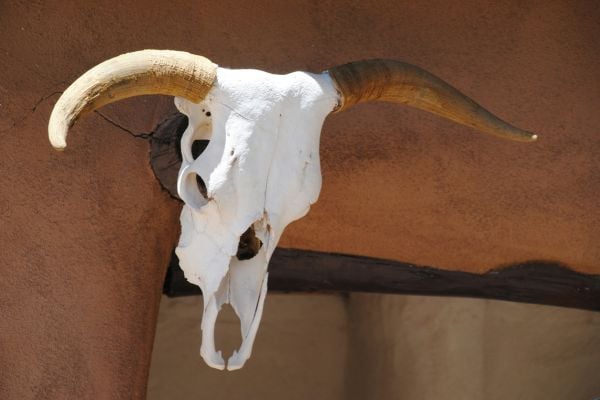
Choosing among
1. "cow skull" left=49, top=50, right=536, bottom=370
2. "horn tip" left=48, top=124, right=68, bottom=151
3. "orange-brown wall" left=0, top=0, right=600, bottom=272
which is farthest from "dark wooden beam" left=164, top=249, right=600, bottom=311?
"horn tip" left=48, top=124, right=68, bottom=151

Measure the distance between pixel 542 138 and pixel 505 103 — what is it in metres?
0.17

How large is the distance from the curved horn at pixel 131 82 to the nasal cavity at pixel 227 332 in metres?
2.25

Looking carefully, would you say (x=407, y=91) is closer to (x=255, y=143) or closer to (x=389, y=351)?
(x=255, y=143)

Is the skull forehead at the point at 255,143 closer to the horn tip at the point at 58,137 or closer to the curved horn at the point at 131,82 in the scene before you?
the curved horn at the point at 131,82

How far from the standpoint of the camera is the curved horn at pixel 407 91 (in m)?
4.32

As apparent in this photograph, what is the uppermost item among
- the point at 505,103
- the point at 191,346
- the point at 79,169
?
the point at 505,103

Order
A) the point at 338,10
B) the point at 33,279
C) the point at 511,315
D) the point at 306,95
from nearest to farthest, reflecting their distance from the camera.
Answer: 1. the point at 306,95
2. the point at 33,279
3. the point at 338,10
4. the point at 511,315

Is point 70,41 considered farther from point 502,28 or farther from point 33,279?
point 502,28

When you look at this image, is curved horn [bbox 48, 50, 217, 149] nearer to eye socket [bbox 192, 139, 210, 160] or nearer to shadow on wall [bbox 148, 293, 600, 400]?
eye socket [bbox 192, 139, 210, 160]

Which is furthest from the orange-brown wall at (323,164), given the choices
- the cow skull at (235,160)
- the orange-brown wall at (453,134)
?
the cow skull at (235,160)

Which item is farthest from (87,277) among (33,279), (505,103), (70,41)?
(505,103)

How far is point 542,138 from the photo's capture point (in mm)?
5188

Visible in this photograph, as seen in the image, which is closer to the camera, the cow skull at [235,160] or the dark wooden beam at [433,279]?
the cow skull at [235,160]

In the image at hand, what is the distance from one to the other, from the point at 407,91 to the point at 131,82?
84cm
